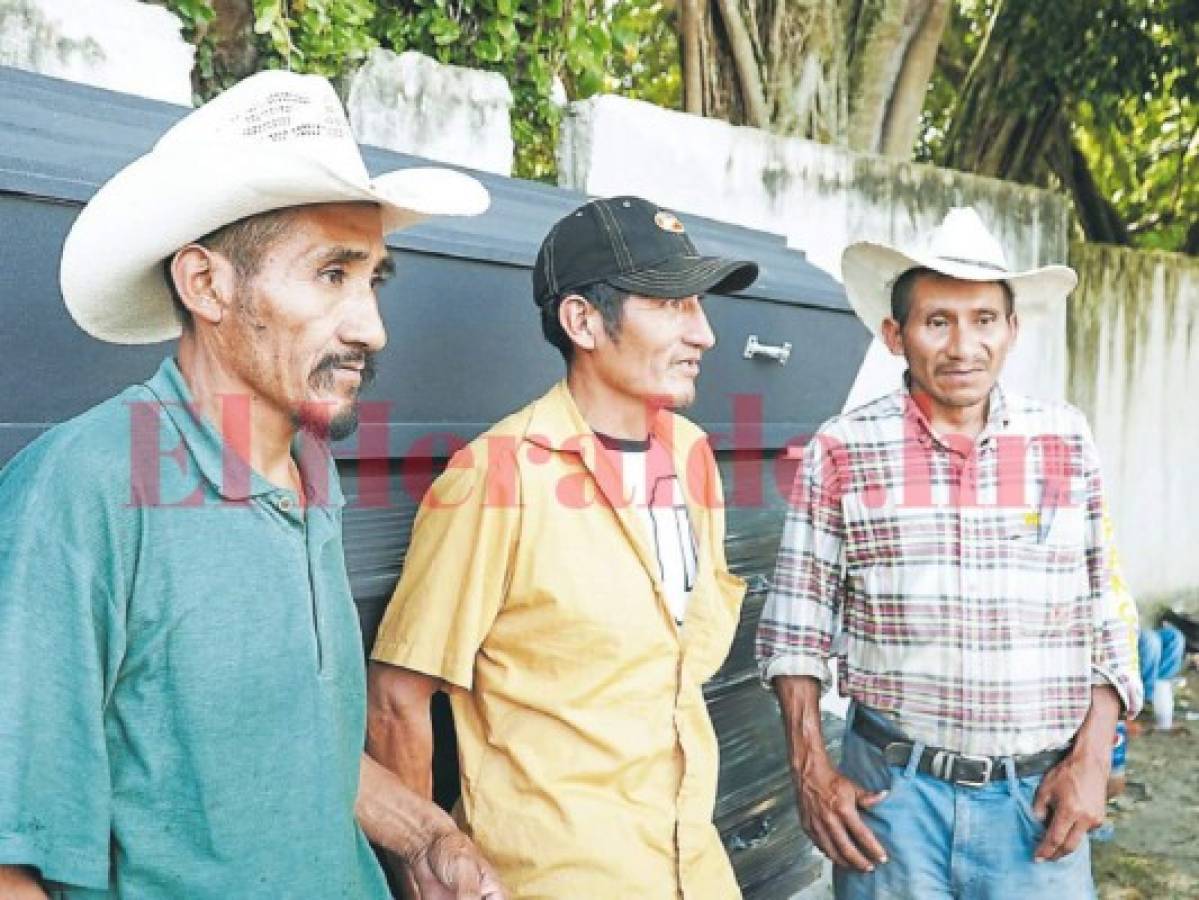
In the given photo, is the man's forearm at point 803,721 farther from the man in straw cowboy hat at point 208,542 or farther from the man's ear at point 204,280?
the man's ear at point 204,280

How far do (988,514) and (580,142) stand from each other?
152 centimetres

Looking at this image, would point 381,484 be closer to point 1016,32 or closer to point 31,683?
point 31,683

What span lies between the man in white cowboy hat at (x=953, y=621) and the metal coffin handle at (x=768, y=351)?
29cm

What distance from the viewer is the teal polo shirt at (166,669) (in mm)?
1156

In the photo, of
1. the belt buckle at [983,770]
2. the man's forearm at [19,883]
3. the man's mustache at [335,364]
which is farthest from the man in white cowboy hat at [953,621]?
the man's forearm at [19,883]

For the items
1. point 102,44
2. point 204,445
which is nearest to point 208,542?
point 204,445

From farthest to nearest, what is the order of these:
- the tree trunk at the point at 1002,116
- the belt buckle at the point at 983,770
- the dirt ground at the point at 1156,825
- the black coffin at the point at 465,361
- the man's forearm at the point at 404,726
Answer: the tree trunk at the point at 1002,116, the dirt ground at the point at 1156,825, the belt buckle at the point at 983,770, the man's forearm at the point at 404,726, the black coffin at the point at 465,361

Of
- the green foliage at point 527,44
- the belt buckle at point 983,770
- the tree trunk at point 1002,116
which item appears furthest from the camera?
the tree trunk at point 1002,116

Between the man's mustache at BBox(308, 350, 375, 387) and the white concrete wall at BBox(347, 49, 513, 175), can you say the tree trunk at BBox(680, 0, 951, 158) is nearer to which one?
the white concrete wall at BBox(347, 49, 513, 175)

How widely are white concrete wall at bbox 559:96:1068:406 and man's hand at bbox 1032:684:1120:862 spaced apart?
0.97m

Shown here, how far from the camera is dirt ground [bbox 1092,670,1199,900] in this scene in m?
3.76

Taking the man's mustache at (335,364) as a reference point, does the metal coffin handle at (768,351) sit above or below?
above

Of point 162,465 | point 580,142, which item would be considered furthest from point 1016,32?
point 162,465

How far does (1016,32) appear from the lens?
634 centimetres
